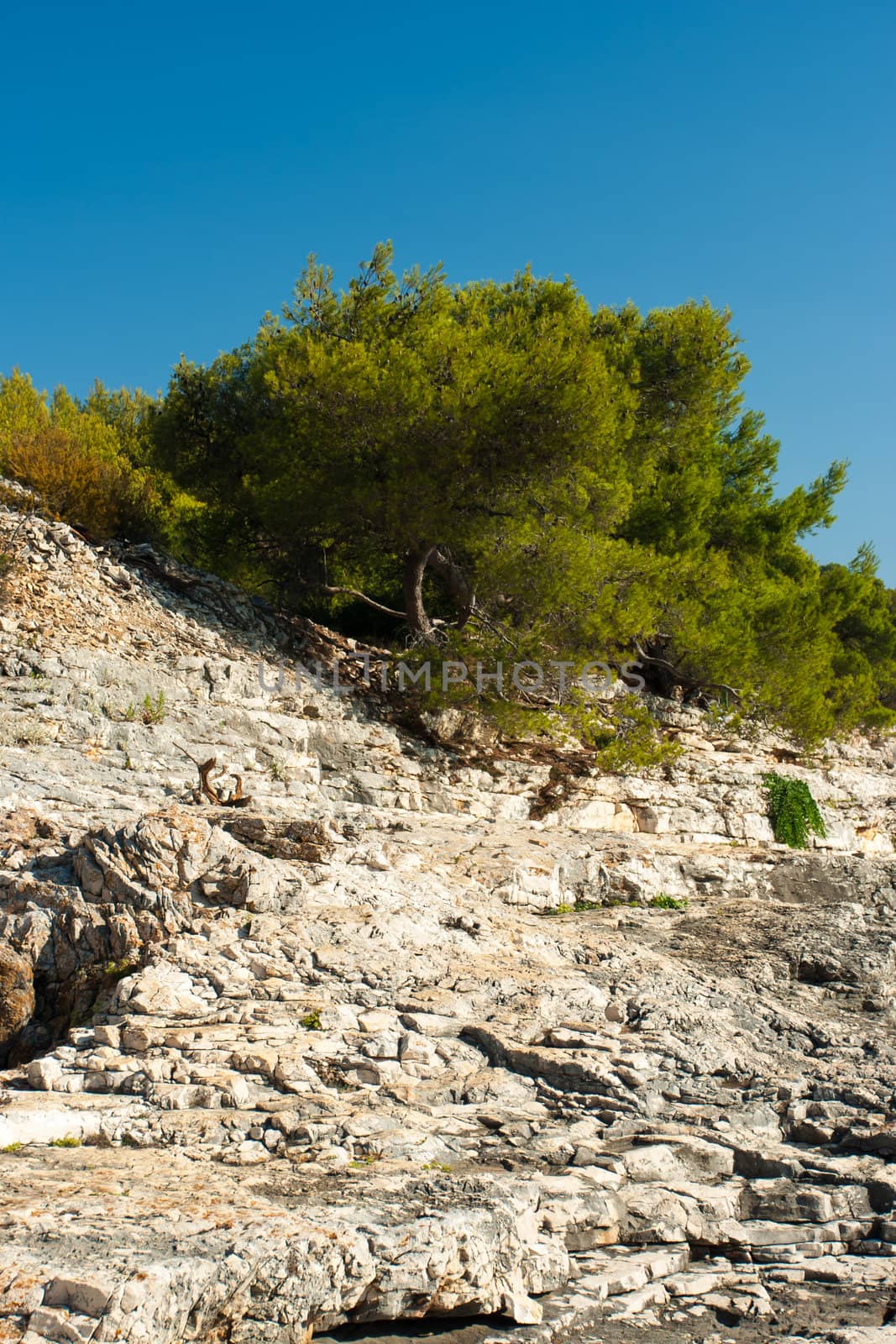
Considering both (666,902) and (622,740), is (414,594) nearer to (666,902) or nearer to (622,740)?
(622,740)

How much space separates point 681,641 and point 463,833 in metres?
6.04

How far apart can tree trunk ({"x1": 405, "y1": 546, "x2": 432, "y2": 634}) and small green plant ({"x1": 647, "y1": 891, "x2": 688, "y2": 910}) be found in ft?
16.9

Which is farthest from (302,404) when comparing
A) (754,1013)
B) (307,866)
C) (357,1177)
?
(357,1177)

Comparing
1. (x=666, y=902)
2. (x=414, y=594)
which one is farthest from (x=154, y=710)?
(x=666, y=902)

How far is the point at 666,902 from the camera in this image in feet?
29.7

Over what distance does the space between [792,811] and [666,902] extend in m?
5.75

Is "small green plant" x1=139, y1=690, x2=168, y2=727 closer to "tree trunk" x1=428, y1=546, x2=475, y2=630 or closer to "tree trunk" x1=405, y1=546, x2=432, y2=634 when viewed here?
"tree trunk" x1=405, y1=546, x2=432, y2=634

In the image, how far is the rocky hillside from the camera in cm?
310

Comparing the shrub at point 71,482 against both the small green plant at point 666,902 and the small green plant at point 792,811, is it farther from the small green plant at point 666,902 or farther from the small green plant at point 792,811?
the small green plant at point 792,811

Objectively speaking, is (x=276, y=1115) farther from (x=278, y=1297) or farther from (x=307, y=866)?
(x=307, y=866)

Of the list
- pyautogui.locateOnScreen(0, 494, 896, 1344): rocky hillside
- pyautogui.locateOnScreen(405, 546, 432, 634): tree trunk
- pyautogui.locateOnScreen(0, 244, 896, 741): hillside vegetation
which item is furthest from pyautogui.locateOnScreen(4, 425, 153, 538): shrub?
pyautogui.locateOnScreen(405, 546, 432, 634): tree trunk

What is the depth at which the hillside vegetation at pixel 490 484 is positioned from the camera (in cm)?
1180

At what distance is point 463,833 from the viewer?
927cm

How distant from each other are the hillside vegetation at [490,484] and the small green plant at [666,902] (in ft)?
12.1
